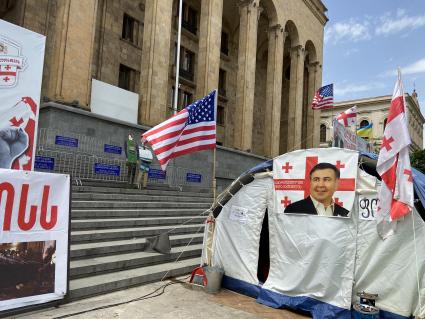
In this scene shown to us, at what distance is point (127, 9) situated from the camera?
24.8 metres

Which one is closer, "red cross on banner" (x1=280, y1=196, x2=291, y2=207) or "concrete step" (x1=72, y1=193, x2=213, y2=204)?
"red cross on banner" (x1=280, y1=196, x2=291, y2=207)

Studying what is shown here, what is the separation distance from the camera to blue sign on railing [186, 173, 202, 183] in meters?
21.0

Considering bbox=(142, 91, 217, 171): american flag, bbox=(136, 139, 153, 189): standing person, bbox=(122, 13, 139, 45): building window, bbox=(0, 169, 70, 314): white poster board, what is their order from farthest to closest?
bbox=(122, 13, 139, 45): building window, bbox=(136, 139, 153, 189): standing person, bbox=(142, 91, 217, 171): american flag, bbox=(0, 169, 70, 314): white poster board

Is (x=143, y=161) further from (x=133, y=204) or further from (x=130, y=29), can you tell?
(x=130, y=29)

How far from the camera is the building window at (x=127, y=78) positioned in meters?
24.8

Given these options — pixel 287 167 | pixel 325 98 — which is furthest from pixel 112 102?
pixel 287 167

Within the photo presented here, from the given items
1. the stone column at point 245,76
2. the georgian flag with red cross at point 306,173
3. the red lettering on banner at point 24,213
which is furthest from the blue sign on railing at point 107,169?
the stone column at point 245,76

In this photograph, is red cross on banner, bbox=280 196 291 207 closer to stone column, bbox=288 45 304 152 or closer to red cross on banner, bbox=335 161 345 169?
red cross on banner, bbox=335 161 345 169

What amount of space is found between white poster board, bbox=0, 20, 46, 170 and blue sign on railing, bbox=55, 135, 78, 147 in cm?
840

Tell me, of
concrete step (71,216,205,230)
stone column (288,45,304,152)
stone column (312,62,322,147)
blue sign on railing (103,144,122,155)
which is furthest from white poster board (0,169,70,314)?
stone column (312,62,322,147)

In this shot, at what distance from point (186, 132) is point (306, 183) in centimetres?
335

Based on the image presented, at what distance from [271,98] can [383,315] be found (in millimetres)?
25756

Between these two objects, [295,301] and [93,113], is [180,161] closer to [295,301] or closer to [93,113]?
[93,113]

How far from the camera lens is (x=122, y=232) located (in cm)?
944
